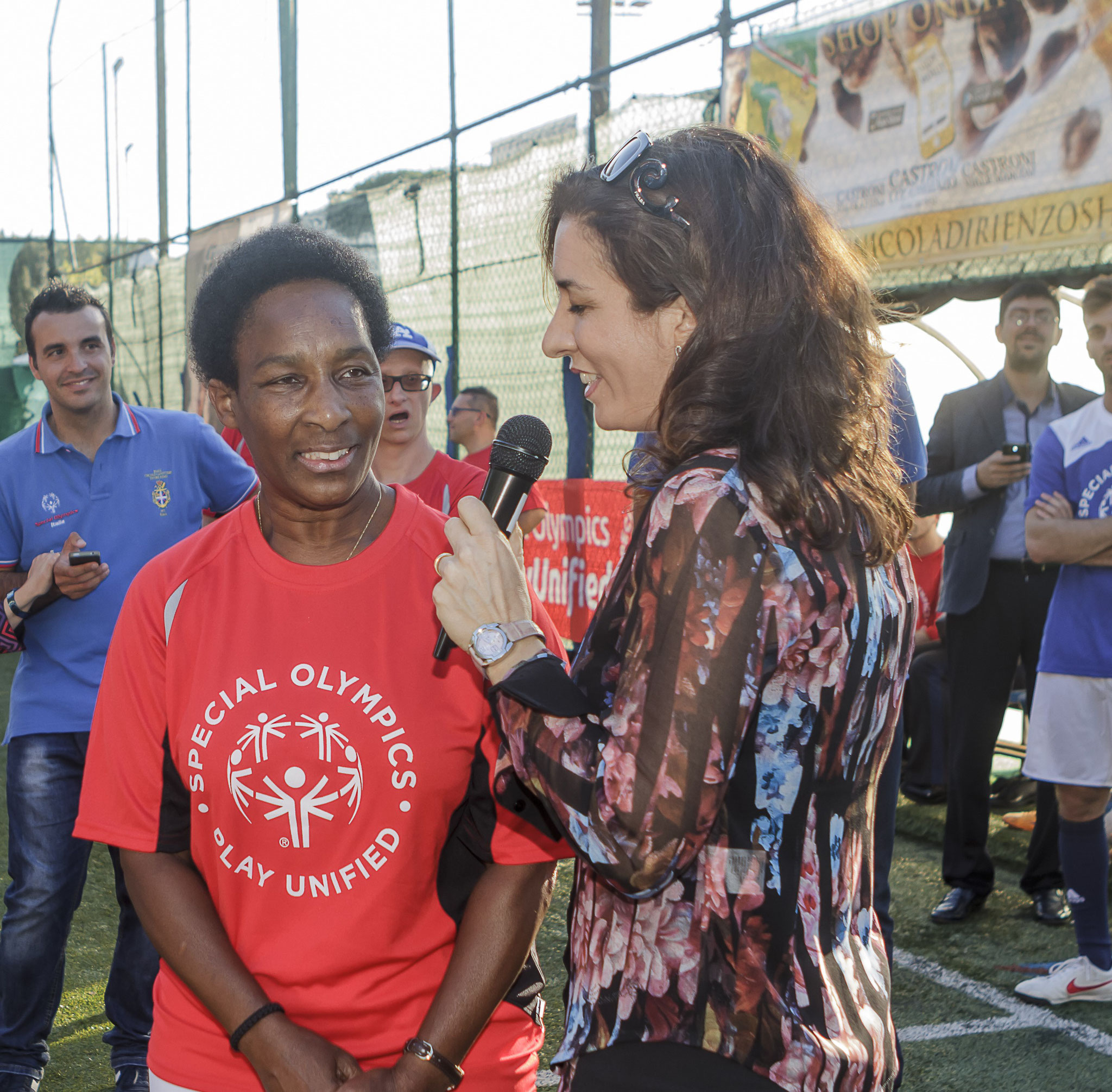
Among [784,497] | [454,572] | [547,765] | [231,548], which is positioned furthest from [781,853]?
[231,548]

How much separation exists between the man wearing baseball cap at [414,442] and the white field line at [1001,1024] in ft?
7.47

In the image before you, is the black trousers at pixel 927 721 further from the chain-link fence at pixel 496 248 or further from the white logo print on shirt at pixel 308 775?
the white logo print on shirt at pixel 308 775

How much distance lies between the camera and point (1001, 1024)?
3.95 meters

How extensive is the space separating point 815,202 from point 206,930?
1.33 m

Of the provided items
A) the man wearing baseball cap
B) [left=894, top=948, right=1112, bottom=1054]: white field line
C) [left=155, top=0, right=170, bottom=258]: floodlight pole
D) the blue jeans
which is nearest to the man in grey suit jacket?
[left=894, top=948, right=1112, bottom=1054]: white field line

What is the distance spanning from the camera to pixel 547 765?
135 centimetres

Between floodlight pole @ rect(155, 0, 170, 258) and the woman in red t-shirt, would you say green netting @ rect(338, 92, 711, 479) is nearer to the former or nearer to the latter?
the woman in red t-shirt

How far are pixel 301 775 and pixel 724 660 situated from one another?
28.1 inches

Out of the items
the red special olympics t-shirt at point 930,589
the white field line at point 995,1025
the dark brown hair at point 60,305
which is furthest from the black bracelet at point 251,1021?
the red special olympics t-shirt at point 930,589

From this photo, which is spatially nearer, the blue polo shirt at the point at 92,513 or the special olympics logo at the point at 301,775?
the special olympics logo at the point at 301,775

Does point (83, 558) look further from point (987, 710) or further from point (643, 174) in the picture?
point (987, 710)

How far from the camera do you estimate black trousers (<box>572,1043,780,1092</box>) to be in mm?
1355

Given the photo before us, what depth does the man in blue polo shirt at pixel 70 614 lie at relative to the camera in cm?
341

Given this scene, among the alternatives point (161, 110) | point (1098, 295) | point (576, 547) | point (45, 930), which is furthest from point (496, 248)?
point (161, 110)
